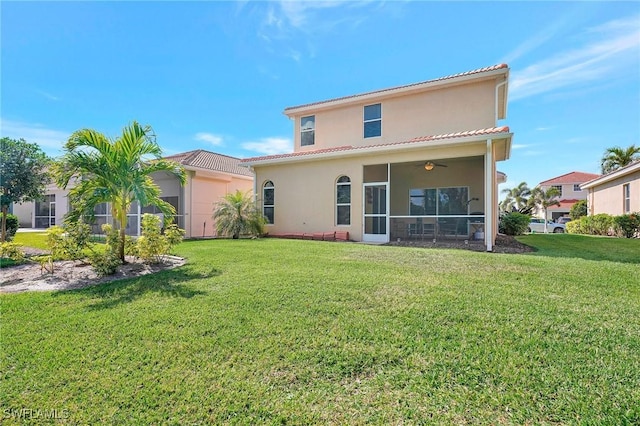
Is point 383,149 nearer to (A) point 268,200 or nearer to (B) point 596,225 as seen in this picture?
(A) point 268,200

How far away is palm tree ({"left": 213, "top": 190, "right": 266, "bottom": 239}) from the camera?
47.7ft

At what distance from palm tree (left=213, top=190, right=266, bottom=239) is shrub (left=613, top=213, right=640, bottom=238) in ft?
63.2

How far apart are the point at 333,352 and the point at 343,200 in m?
11.0

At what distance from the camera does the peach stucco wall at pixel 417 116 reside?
531 inches

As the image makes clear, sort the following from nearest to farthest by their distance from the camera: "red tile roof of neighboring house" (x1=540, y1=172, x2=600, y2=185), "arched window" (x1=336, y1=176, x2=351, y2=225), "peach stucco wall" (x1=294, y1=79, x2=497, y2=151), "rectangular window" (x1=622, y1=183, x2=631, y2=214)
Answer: "peach stucco wall" (x1=294, y1=79, x2=497, y2=151), "arched window" (x1=336, y1=176, x2=351, y2=225), "rectangular window" (x1=622, y1=183, x2=631, y2=214), "red tile roof of neighboring house" (x1=540, y1=172, x2=600, y2=185)

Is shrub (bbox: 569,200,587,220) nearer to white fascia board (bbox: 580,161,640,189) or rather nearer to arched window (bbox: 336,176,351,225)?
white fascia board (bbox: 580,161,640,189)

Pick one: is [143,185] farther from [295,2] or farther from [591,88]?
[591,88]

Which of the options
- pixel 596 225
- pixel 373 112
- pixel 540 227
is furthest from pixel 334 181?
pixel 540 227

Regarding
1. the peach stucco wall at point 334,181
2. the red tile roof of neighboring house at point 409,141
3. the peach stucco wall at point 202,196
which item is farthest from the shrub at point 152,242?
the peach stucco wall at point 202,196

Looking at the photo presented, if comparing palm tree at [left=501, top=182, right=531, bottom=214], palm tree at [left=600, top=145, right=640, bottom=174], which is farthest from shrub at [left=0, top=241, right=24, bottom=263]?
palm tree at [left=501, top=182, right=531, bottom=214]

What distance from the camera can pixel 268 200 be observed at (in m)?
16.2

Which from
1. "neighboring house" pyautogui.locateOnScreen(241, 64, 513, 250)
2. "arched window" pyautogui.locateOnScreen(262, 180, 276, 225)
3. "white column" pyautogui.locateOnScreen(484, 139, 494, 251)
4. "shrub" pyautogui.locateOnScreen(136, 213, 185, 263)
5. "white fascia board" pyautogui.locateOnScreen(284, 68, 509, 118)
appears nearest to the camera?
"shrub" pyautogui.locateOnScreen(136, 213, 185, 263)

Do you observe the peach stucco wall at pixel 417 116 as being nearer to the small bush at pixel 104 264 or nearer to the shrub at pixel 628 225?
the shrub at pixel 628 225

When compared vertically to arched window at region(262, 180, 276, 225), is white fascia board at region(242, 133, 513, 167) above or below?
above
